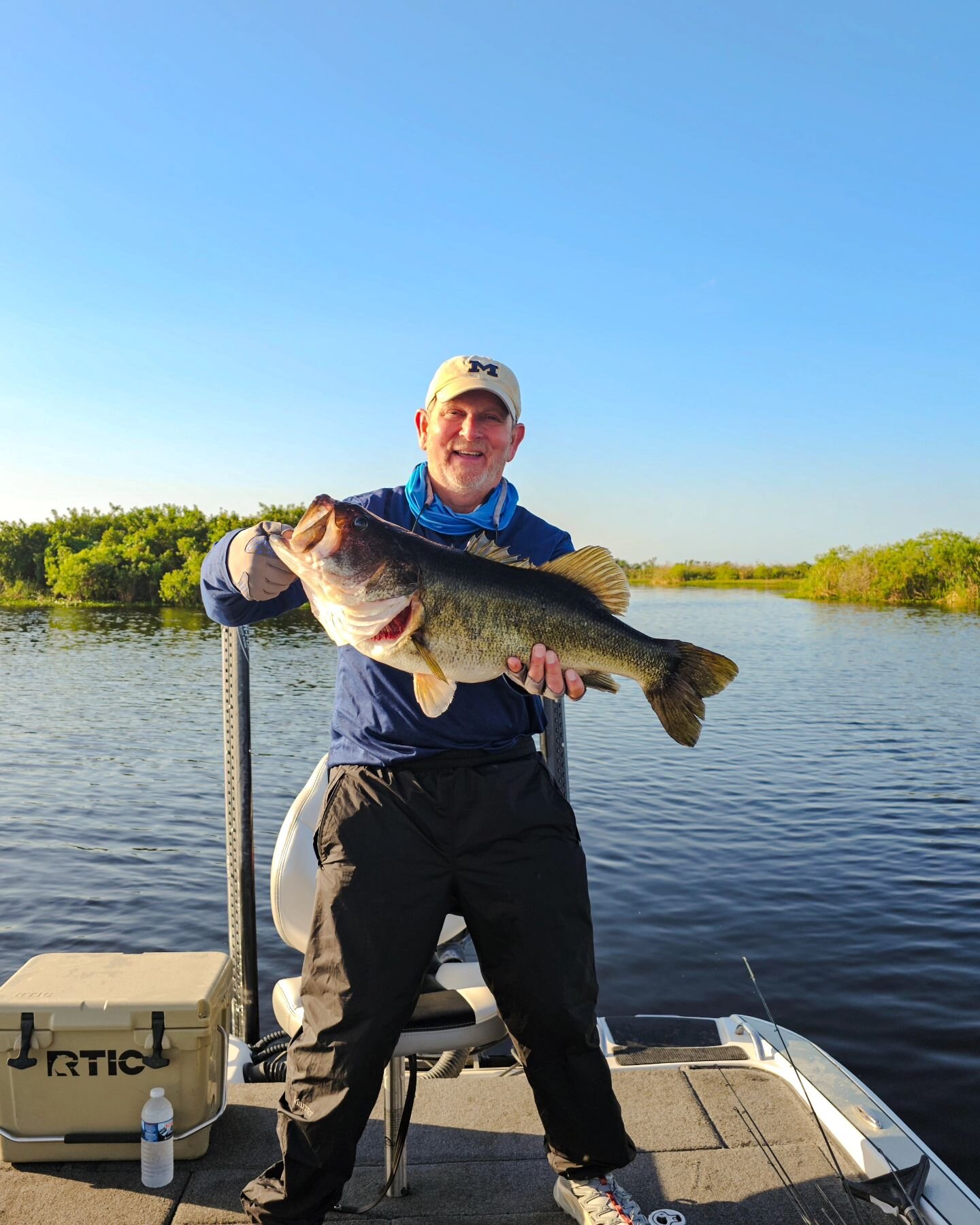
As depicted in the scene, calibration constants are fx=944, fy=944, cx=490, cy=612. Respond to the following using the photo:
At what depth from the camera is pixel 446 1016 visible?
116 inches

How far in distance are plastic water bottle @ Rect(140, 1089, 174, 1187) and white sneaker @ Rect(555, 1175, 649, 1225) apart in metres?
1.35

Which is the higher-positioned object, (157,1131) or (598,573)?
(598,573)

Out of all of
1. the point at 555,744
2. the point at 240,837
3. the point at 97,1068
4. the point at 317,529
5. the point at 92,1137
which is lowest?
the point at 92,1137

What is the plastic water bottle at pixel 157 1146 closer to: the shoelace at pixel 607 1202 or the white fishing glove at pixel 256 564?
the shoelace at pixel 607 1202

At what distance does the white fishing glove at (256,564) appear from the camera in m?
2.87

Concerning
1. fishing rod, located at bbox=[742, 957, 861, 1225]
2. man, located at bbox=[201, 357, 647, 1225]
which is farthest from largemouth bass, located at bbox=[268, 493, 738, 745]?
fishing rod, located at bbox=[742, 957, 861, 1225]

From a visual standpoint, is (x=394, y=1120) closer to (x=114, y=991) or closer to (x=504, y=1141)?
(x=504, y=1141)

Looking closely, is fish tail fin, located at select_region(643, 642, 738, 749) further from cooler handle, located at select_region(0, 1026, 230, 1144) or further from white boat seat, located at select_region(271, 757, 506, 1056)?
cooler handle, located at select_region(0, 1026, 230, 1144)

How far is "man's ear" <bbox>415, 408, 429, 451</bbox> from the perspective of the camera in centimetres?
333

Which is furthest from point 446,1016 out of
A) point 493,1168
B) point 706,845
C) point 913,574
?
point 913,574

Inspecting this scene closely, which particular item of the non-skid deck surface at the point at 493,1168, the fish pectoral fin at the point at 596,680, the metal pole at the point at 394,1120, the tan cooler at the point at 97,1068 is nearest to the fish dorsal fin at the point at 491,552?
the fish pectoral fin at the point at 596,680

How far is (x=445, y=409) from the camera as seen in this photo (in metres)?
3.23

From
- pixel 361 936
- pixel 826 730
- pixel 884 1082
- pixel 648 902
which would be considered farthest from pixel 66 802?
pixel 826 730

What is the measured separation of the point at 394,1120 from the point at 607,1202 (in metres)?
0.75
